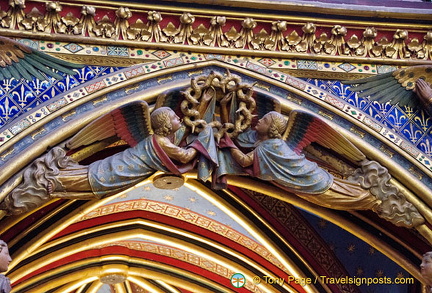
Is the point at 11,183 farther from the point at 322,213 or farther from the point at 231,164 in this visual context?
the point at 322,213

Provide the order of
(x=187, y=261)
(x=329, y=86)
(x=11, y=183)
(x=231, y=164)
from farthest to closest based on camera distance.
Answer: (x=187, y=261)
(x=329, y=86)
(x=231, y=164)
(x=11, y=183)

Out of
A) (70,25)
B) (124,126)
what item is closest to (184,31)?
(70,25)

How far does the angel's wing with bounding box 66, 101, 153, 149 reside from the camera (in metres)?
7.89

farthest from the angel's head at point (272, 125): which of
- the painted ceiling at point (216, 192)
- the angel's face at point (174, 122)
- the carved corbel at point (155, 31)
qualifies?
the carved corbel at point (155, 31)

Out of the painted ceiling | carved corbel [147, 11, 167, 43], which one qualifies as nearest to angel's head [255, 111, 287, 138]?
the painted ceiling

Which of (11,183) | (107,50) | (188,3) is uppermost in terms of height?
(188,3)

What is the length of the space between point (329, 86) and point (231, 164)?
3.79 ft

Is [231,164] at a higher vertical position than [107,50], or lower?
lower

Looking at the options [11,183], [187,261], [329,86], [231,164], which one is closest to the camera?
[11,183]

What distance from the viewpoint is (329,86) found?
8.56 metres

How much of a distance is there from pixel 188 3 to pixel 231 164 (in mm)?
1406

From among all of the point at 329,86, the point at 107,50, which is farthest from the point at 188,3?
the point at 329,86

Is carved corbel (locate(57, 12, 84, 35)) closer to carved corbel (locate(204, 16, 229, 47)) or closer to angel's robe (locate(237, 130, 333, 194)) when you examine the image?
carved corbel (locate(204, 16, 229, 47))

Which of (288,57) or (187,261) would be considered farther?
(187,261)
